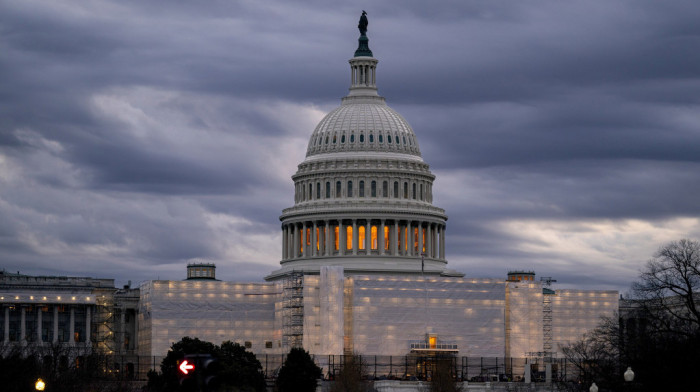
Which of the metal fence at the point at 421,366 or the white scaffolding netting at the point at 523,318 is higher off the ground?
the white scaffolding netting at the point at 523,318

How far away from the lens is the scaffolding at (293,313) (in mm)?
186250

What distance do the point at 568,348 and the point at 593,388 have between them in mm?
93582

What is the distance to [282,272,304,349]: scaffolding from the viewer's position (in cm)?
18625

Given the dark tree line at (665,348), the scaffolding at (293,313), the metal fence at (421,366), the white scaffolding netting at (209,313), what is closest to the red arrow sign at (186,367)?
the dark tree line at (665,348)

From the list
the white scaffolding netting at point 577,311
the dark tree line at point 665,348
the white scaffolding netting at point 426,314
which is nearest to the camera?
the dark tree line at point 665,348

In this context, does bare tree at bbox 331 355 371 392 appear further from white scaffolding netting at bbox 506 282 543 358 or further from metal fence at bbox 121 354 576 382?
white scaffolding netting at bbox 506 282 543 358

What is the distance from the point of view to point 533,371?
609 feet

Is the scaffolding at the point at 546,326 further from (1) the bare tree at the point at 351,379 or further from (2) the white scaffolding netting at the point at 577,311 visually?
(1) the bare tree at the point at 351,379

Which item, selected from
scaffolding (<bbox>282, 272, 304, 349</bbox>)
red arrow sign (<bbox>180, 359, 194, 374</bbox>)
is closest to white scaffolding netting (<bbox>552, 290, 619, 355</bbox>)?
scaffolding (<bbox>282, 272, 304, 349</bbox>)

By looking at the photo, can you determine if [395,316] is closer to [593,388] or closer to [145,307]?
[145,307]

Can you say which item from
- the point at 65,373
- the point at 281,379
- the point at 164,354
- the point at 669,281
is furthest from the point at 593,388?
the point at 164,354

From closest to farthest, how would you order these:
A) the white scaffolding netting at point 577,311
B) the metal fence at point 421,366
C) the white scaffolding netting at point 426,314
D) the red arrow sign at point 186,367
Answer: the red arrow sign at point 186,367 < the metal fence at point 421,366 < the white scaffolding netting at point 426,314 < the white scaffolding netting at point 577,311

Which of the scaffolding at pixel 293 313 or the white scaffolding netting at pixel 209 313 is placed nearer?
the scaffolding at pixel 293 313

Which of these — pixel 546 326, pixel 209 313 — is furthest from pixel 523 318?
pixel 209 313
